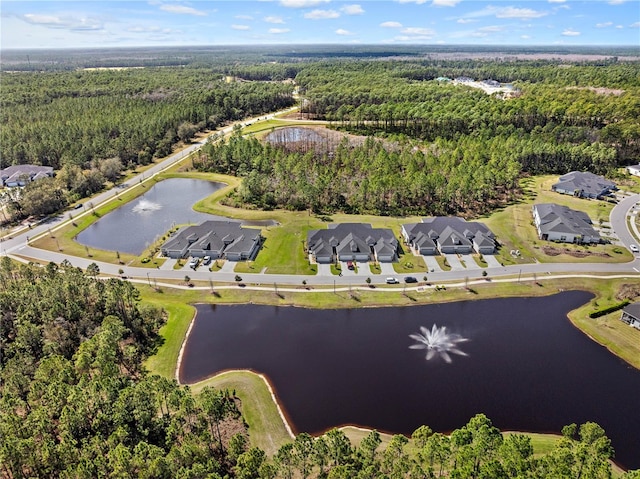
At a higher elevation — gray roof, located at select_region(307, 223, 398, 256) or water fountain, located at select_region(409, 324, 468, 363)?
gray roof, located at select_region(307, 223, 398, 256)

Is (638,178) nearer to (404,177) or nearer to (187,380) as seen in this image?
(404,177)

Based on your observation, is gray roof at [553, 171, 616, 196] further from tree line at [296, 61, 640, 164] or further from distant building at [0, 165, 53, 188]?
distant building at [0, 165, 53, 188]

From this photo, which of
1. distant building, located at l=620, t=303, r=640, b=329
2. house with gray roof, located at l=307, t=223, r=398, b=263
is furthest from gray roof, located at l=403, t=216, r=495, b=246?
distant building, located at l=620, t=303, r=640, b=329

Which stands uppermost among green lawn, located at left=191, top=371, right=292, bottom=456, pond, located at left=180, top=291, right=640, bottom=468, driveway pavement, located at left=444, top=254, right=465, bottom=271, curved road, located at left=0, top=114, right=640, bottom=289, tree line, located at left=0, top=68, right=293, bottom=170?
tree line, located at left=0, top=68, right=293, bottom=170

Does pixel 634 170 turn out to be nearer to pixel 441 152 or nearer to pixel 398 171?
pixel 441 152

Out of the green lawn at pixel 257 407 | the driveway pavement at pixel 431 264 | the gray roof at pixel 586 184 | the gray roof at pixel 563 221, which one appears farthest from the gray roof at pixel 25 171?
the gray roof at pixel 586 184

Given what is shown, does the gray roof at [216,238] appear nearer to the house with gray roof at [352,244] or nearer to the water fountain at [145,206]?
the house with gray roof at [352,244]

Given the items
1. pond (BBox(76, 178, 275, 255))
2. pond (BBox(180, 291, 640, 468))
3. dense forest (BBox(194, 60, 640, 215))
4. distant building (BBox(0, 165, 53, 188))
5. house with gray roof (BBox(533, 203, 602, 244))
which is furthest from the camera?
distant building (BBox(0, 165, 53, 188))

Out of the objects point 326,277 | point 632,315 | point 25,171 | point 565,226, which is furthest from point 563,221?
point 25,171
